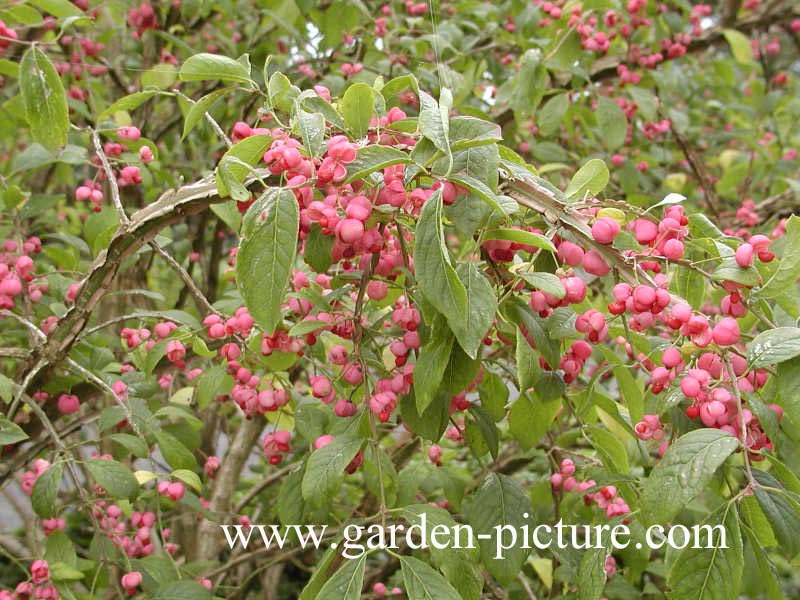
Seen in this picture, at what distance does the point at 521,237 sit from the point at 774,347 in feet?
0.97

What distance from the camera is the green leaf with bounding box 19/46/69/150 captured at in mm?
1461

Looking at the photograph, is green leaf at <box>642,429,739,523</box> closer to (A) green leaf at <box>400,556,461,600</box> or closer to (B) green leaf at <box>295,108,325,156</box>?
(A) green leaf at <box>400,556,461,600</box>

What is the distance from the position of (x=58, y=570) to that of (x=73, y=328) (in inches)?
19.2

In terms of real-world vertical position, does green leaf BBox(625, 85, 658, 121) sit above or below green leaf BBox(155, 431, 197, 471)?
above

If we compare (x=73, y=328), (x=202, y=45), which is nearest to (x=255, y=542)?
(x=73, y=328)

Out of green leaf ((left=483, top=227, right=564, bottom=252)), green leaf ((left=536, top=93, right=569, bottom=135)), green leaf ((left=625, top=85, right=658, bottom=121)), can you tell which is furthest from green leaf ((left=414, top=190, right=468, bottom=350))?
green leaf ((left=625, top=85, right=658, bottom=121))

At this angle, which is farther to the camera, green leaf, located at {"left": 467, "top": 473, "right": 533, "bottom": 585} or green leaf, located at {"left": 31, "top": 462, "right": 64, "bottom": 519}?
green leaf, located at {"left": 31, "top": 462, "right": 64, "bottom": 519}

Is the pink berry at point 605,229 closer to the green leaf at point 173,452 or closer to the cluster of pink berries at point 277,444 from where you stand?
the cluster of pink berries at point 277,444

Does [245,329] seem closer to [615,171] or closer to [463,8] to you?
[463,8]

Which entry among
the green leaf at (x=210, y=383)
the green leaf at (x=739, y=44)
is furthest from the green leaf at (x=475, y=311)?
the green leaf at (x=739, y=44)

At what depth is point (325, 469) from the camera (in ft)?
3.59

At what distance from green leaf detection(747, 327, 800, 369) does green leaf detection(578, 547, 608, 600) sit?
1.09 feet

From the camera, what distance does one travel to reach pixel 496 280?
3.59 ft

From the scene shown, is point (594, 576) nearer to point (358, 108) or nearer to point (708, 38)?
point (358, 108)
